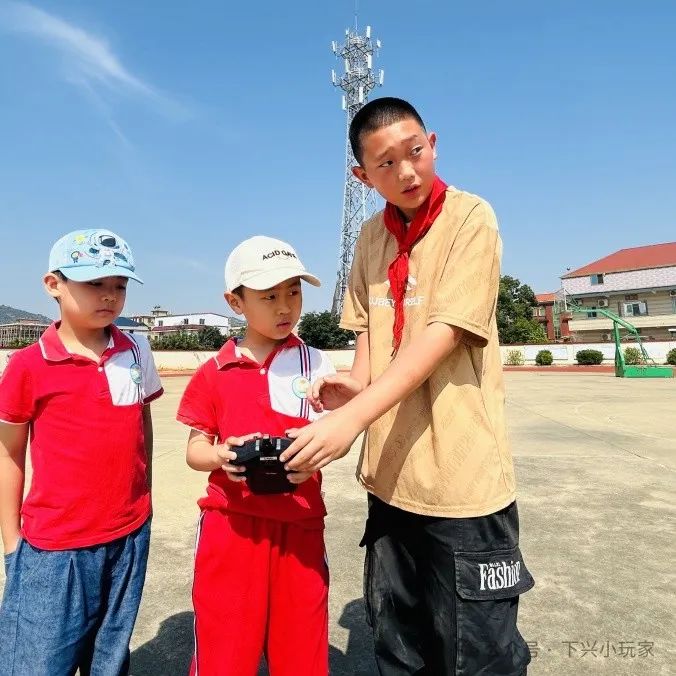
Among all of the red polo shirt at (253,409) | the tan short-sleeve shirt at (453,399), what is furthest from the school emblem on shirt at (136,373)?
the tan short-sleeve shirt at (453,399)

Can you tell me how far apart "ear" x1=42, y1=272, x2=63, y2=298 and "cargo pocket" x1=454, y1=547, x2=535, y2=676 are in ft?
4.45

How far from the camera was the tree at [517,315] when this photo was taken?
3912 cm

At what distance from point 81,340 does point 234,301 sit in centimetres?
51

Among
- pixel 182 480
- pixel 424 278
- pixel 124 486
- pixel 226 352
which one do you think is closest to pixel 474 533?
pixel 424 278

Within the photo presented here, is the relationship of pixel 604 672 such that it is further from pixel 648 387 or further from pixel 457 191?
pixel 648 387

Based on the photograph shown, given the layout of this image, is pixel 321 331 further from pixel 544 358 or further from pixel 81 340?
pixel 81 340

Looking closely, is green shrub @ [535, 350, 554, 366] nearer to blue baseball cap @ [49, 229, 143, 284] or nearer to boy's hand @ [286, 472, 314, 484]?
blue baseball cap @ [49, 229, 143, 284]

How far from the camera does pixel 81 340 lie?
1599mm

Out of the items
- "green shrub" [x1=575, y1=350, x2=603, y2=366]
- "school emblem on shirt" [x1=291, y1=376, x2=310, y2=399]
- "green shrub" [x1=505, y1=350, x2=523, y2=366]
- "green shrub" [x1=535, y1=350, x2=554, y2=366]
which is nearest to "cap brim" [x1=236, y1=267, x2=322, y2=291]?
"school emblem on shirt" [x1=291, y1=376, x2=310, y2=399]

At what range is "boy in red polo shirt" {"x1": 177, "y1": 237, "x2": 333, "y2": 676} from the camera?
4.40 ft

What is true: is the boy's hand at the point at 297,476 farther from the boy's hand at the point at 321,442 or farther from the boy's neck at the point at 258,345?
the boy's neck at the point at 258,345

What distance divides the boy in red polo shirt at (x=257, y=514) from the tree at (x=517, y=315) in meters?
36.3

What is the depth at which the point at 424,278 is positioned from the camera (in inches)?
52.2

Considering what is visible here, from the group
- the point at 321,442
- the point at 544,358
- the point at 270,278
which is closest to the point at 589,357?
the point at 544,358
